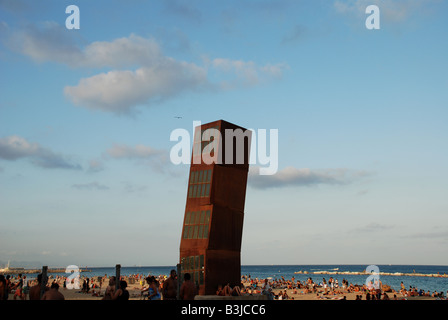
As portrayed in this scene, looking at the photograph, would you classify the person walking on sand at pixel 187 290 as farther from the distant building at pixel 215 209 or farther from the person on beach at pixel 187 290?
the distant building at pixel 215 209

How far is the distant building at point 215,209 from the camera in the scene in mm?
29031

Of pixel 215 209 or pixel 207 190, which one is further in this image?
pixel 207 190

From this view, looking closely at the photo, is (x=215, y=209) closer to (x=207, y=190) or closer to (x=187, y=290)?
(x=207, y=190)

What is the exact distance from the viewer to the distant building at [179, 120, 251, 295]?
95.2ft

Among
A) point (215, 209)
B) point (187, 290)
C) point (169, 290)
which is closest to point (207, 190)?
point (215, 209)

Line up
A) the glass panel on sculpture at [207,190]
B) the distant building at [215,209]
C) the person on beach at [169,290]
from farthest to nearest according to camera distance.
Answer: the glass panel on sculpture at [207,190], the distant building at [215,209], the person on beach at [169,290]

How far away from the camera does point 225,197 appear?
100ft

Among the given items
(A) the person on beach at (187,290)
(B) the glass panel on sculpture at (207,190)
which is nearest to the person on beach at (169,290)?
(A) the person on beach at (187,290)

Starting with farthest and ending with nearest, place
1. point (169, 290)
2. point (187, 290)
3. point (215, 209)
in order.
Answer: point (215, 209) → point (169, 290) → point (187, 290)

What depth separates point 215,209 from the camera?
97.4ft
